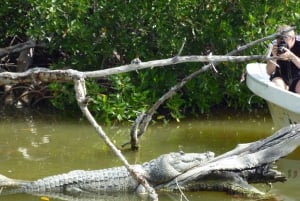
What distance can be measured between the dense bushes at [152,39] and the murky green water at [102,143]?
31cm

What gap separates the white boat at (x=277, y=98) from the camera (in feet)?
25.8

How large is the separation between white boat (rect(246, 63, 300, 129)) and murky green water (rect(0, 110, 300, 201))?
41cm

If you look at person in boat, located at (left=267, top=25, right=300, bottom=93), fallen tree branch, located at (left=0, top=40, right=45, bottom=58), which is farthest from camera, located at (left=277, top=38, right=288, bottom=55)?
fallen tree branch, located at (left=0, top=40, right=45, bottom=58)

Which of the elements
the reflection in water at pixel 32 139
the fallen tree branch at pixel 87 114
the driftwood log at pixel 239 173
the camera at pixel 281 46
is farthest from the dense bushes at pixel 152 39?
the fallen tree branch at pixel 87 114

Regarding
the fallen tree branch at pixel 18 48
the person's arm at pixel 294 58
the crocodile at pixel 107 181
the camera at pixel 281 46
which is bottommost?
the crocodile at pixel 107 181

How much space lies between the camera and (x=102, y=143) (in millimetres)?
8953

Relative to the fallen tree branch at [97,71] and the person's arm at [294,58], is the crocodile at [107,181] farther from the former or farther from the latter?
the person's arm at [294,58]

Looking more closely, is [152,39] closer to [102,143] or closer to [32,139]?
[102,143]

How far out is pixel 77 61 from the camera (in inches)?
409

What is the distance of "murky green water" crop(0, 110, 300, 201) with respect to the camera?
301 inches

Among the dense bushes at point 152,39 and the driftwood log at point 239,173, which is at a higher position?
the dense bushes at point 152,39

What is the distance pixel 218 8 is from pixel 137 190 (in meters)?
3.95

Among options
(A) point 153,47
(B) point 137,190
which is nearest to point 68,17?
(A) point 153,47

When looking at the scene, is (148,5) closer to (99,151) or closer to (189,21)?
(189,21)
